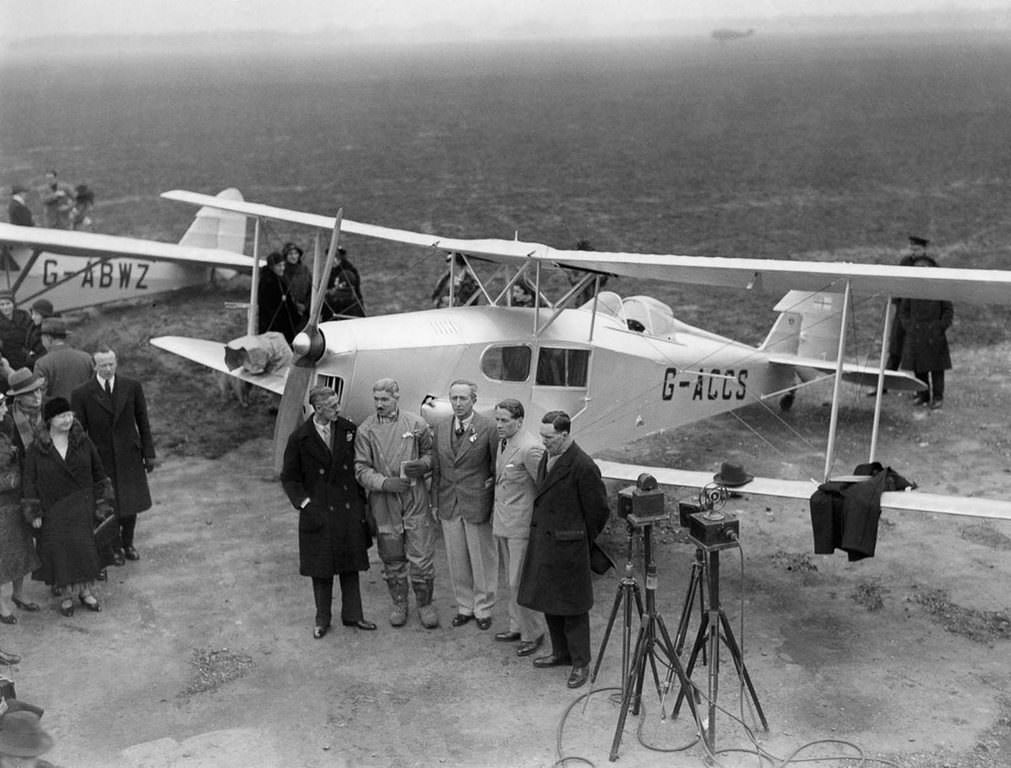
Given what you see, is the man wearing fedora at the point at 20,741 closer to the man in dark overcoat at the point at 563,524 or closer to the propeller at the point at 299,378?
the man in dark overcoat at the point at 563,524

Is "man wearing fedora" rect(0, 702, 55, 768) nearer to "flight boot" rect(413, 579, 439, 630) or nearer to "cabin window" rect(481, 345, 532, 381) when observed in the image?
"flight boot" rect(413, 579, 439, 630)

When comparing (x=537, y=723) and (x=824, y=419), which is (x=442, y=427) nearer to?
(x=537, y=723)

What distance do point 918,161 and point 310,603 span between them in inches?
1153

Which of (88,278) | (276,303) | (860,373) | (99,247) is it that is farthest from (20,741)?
(88,278)

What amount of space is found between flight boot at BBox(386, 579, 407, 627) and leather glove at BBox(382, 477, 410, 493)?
0.69 metres

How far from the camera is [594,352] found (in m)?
9.03

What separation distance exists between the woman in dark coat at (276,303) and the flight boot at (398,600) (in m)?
4.97

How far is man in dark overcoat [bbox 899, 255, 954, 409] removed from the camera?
11.8 m

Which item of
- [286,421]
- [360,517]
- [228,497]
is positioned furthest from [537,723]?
[228,497]

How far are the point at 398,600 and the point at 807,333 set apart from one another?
5.72 m

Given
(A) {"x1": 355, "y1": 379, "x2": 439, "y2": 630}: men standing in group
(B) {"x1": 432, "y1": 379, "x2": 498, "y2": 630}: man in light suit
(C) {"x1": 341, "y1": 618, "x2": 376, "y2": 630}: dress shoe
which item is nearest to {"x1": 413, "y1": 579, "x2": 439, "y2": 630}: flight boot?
(A) {"x1": 355, "y1": 379, "x2": 439, "y2": 630}: men standing in group

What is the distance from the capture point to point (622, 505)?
5961mm

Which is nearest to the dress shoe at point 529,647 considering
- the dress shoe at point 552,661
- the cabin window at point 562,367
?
the dress shoe at point 552,661

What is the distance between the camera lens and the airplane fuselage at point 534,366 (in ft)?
27.3
